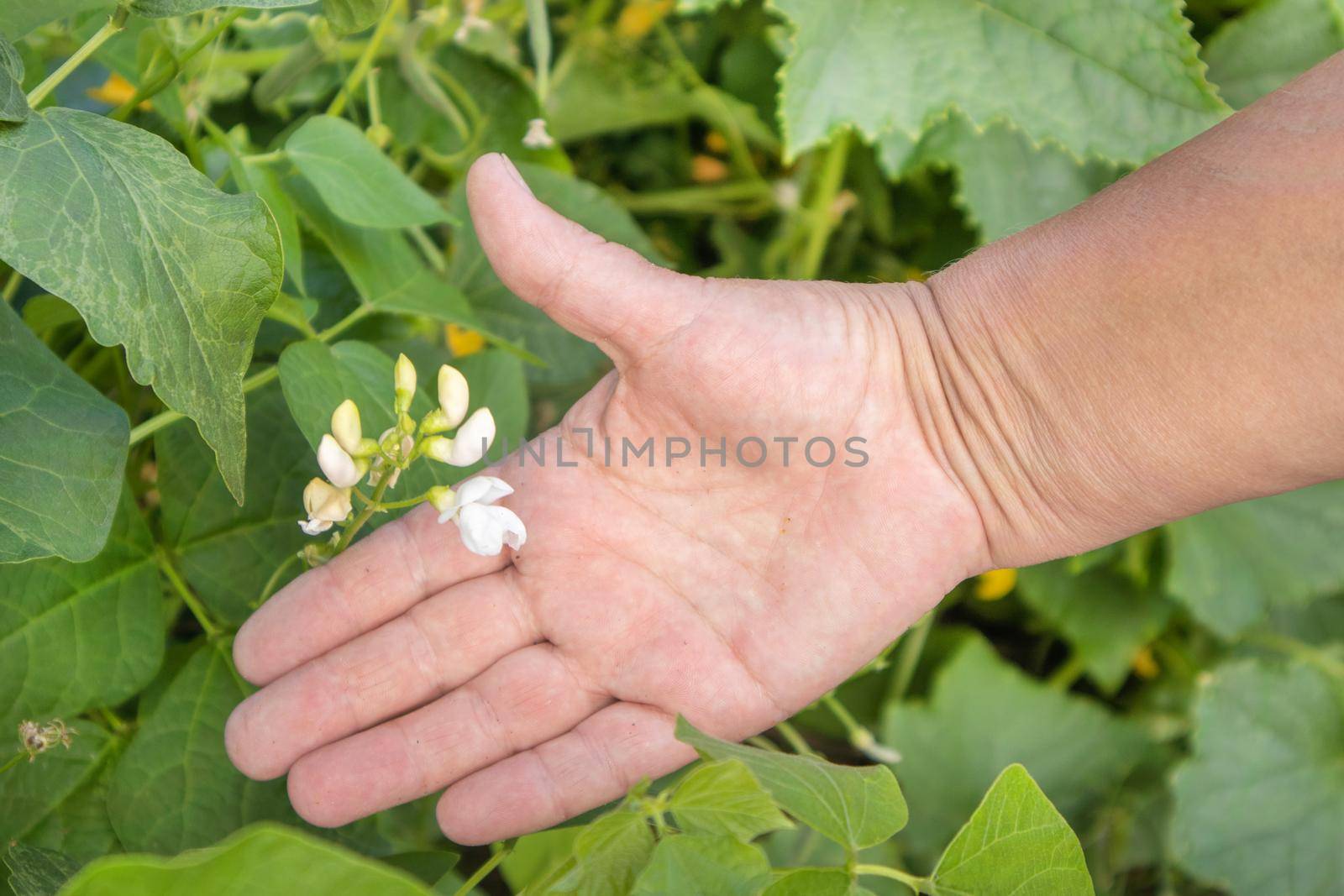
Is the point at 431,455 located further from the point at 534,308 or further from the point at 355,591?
Result: the point at 534,308

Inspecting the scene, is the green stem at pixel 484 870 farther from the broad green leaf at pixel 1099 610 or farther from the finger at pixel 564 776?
the broad green leaf at pixel 1099 610

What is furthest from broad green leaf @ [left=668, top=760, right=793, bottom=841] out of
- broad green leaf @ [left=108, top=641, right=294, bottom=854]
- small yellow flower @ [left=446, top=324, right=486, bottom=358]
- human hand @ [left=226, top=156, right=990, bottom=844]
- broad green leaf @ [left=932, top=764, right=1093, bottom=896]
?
small yellow flower @ [left=446, top=324, right=486, bottom=358]

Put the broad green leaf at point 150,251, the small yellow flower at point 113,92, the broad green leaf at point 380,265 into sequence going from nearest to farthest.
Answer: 1. the broad green leaf at point 150,251
2. the broad green leaf at point 380,265
3. the small yellow flower at point 113,92

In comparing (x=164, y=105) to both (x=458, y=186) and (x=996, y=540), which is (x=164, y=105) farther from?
(x=996, y=540)

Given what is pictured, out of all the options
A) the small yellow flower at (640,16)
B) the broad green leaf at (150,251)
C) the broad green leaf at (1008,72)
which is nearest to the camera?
the broad green leaf at (150,251)

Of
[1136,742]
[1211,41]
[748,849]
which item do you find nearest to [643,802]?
[748,849]

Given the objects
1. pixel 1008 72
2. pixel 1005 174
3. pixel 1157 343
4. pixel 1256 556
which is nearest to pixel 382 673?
pixel 1157 343

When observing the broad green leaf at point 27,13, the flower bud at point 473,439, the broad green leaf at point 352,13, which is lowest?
the flower bud at point 473,439

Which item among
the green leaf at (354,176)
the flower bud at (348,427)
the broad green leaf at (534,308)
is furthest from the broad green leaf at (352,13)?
the broad green leaf at (534,308)
